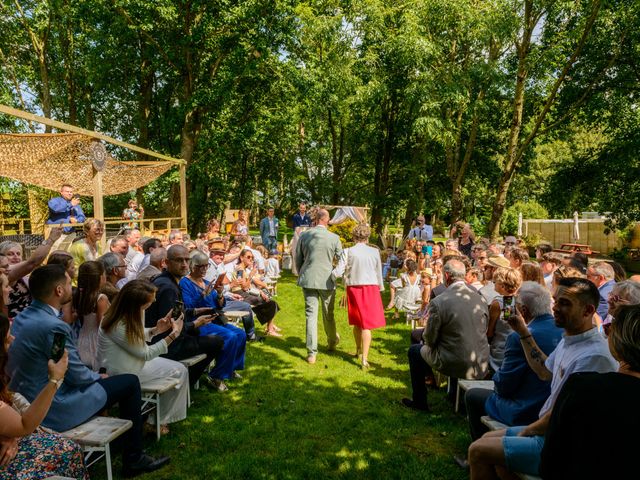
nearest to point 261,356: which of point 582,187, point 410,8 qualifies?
point 582,187

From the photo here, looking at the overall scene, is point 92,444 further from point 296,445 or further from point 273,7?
point 273,7

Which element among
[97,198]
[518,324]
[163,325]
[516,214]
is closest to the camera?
[518,324]

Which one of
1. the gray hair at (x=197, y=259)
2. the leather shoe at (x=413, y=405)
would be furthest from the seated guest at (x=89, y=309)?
the leather shoe at (x=413, y=405)

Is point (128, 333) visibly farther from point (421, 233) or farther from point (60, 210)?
point (421, 233)

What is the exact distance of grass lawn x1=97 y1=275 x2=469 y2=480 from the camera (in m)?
3.63

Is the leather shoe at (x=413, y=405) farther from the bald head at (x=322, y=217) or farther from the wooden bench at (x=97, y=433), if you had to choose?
the wooden bench at (x=97, y=433)

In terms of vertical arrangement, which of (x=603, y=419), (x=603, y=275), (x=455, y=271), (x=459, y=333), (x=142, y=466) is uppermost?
(x=455, y=271)

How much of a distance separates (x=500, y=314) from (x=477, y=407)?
126 cm

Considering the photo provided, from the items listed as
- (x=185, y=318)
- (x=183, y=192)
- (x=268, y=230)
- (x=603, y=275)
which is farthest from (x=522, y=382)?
(x=183, y=192)

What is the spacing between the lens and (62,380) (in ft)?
8.89

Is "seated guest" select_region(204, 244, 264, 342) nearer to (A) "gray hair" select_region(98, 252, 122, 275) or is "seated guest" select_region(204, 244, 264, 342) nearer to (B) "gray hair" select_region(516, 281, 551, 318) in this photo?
(A) "gray hair" select_region(98, 252, 122, 275)

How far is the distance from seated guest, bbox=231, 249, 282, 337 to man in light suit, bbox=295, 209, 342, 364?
1.23m

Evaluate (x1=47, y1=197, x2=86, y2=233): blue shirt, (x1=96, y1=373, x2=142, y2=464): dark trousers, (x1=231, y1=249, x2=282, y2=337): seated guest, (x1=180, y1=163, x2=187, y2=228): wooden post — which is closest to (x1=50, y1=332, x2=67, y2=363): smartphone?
(x1=96, y1=373, x2=142, y2=464): dark trousers

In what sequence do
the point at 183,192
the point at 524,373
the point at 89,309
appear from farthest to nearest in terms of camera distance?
the point at 183,192 < the point at 89,309 < the point at 524,373
